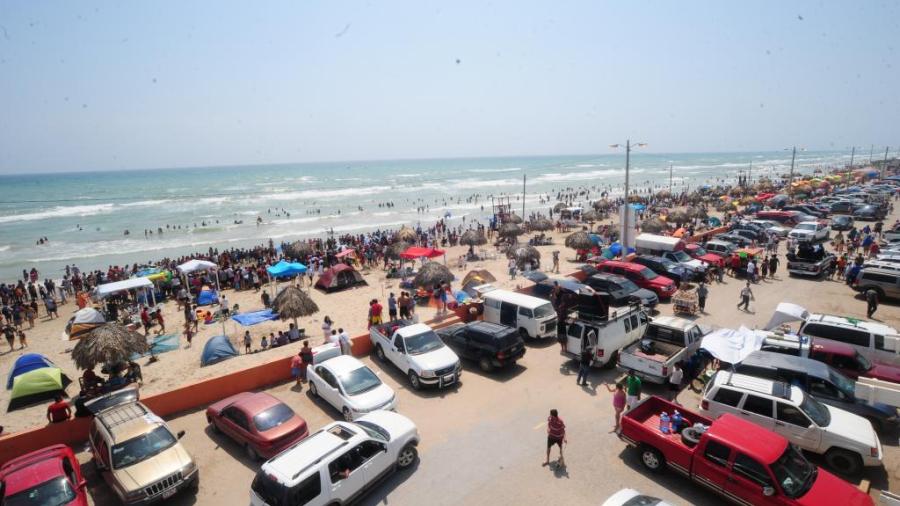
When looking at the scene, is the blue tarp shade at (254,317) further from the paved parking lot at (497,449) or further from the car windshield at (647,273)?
the car windshield at (647,273)

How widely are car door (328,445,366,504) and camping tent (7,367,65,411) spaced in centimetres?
974

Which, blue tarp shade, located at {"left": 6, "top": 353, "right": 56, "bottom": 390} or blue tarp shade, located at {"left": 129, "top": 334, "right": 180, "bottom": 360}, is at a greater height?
blue tarp shade, located at {"left": 6, "top": 353, "right": 56, "bottom": 390}

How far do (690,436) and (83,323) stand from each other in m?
19.9

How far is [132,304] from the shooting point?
2128 centimetres

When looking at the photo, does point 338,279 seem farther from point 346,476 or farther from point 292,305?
point 346,476

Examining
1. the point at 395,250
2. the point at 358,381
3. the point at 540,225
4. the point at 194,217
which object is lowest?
the point at 194,217

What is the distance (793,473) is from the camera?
629cm

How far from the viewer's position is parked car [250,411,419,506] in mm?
6469

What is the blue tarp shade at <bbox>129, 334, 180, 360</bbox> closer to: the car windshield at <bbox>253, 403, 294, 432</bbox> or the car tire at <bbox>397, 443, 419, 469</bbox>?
the car windshield at <bbox>253, 403, 294, 432</bbox>

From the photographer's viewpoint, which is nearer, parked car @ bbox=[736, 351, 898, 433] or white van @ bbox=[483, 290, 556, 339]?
parked car @ bbox=[736, 351, 898, 433]

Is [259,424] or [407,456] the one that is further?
[259,424]

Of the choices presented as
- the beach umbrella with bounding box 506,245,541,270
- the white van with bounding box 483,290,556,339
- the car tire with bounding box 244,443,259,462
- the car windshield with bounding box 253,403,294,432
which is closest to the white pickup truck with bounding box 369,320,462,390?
the white van with bounding box 483,290,556,339

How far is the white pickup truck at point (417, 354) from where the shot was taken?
10.9 metres

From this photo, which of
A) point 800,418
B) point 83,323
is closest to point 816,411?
point 800,418
